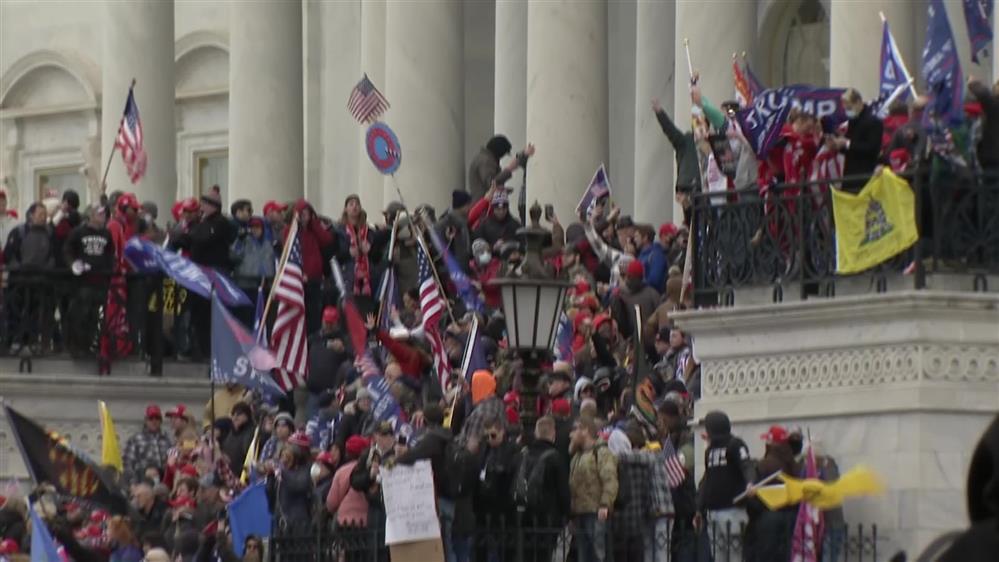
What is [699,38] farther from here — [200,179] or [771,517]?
[200,179]

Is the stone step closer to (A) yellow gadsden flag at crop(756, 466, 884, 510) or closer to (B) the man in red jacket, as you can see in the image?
(B) the man in red jacket

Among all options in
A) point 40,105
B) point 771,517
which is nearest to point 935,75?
point 771,517

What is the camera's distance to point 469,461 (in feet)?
75.3

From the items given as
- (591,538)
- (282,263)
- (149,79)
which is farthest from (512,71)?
(591,538)

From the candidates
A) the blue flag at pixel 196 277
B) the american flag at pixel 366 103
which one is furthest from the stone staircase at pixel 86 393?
the american flag at pixel 366 103

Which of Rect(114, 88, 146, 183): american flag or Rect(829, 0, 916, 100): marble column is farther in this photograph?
Rect(114, 88, 146, 183): american flag

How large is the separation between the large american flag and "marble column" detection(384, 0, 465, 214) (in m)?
8.41

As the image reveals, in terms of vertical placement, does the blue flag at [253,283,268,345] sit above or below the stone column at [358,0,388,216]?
below

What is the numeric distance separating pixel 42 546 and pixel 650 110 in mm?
17804

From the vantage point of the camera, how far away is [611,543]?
73.8 feet

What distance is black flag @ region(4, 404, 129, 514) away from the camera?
28.9 meters

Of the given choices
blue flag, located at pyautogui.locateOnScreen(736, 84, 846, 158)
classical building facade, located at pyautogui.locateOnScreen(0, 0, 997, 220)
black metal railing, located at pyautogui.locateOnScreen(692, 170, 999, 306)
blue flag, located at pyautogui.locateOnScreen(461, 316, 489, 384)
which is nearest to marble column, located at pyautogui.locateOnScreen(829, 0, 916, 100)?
classical building facade, located at pyautogui.locateOnScreen(0, 0, 997, 220)

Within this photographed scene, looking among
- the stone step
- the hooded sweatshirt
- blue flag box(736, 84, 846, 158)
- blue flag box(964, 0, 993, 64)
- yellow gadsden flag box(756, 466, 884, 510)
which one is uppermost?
blue flag box(964, 0, 993, 64)

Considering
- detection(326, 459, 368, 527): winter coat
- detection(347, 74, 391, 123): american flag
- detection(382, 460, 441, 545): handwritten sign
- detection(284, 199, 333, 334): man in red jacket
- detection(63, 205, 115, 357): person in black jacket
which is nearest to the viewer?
detection(382, 460, 441, 545): handwritten sign
